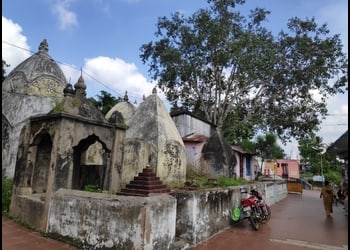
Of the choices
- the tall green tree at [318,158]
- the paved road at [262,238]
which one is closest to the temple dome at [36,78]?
the paved road at [262,238]

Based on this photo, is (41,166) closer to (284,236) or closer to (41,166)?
(41,166)

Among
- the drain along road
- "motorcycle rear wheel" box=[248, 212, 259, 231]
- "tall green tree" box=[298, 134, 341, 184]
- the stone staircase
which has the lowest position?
the drain along road

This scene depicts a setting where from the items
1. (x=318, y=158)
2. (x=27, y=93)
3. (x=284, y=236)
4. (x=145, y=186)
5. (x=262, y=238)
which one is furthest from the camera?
(x=318, y=158)

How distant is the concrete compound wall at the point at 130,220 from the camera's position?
477 centimetres

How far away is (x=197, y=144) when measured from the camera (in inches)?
646

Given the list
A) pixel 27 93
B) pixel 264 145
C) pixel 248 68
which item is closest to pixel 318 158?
pixel 264 145

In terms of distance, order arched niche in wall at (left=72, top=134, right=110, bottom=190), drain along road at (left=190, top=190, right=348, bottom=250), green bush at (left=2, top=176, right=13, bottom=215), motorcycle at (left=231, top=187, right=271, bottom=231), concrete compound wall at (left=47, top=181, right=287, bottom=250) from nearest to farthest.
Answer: concrete compound wall at (left=47, top=181, right=287, bottom=250) < drain along road at (left=190, top=190, right=348, bottom=250) < green bush at (left=2, top=176, right=13, bottom=215) < motorcycle at (left=231, top=187, right=271, bottom=231) < arched niche in wall at (left=72, top=134, right=110, bottom=190)

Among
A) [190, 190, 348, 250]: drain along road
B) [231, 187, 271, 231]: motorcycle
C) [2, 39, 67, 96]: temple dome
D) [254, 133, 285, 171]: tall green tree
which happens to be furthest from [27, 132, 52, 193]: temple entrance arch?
[254, 133, 285, 171]: tall green tree

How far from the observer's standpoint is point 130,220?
4.79 meters

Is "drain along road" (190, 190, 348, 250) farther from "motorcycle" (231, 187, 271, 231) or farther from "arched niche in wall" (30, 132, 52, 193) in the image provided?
"arched niche in wall" (30, 132, 52, 193)

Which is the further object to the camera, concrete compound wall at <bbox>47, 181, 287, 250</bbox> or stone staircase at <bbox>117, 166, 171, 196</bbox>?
stone staircase at <bbox>117, 166, 171, 196</bbox>

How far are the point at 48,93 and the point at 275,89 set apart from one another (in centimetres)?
1401

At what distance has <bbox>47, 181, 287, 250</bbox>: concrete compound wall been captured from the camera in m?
4.77

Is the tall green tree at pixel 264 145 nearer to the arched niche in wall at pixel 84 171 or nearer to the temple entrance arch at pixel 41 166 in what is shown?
the arched niche in wall at pixel 84 171
